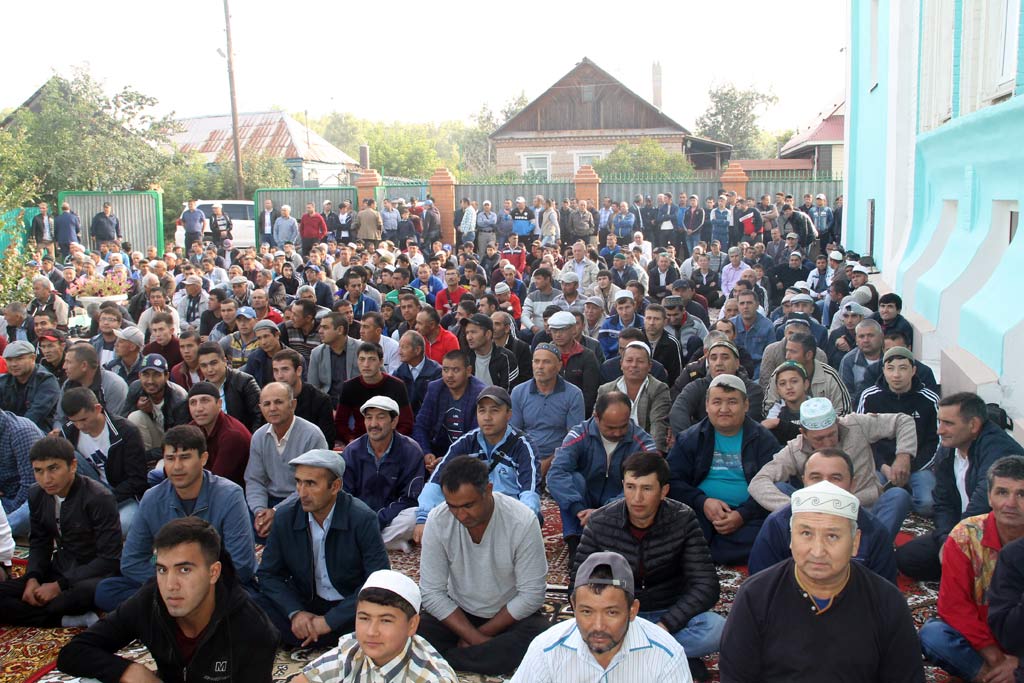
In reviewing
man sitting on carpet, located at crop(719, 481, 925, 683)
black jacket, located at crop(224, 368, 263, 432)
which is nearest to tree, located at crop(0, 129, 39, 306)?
black jacket, located at crop(224, 368, 263, 432)

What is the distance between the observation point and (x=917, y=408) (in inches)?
271

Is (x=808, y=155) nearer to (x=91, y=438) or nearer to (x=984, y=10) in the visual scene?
(x=984, y=10)

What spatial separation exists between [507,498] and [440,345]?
468cm

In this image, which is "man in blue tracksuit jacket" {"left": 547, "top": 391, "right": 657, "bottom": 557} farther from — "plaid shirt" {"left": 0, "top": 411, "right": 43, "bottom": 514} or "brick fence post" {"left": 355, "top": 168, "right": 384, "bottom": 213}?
"brick fence post" {"left": 355, "top": 168, "right": 384, "bottom": 213}

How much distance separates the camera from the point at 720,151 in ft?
133

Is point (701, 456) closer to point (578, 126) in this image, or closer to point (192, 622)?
point (192, 622)

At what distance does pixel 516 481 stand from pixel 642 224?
15946 mm

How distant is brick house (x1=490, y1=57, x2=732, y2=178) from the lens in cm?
4094

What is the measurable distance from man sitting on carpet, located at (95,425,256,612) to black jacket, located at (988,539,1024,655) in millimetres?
3604

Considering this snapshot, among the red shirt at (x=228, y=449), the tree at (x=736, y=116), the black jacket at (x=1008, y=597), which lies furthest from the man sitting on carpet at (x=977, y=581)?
the tree at (x=736, y=116)

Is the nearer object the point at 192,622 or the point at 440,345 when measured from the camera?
the point at 192,622

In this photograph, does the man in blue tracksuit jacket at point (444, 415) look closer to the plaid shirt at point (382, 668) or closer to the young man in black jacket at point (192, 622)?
the young man in black jacket at point (192, 622)

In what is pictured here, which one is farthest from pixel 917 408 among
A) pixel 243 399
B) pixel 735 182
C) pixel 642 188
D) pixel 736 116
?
pixel 736 116

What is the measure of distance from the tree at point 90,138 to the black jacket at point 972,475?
27.2 m
